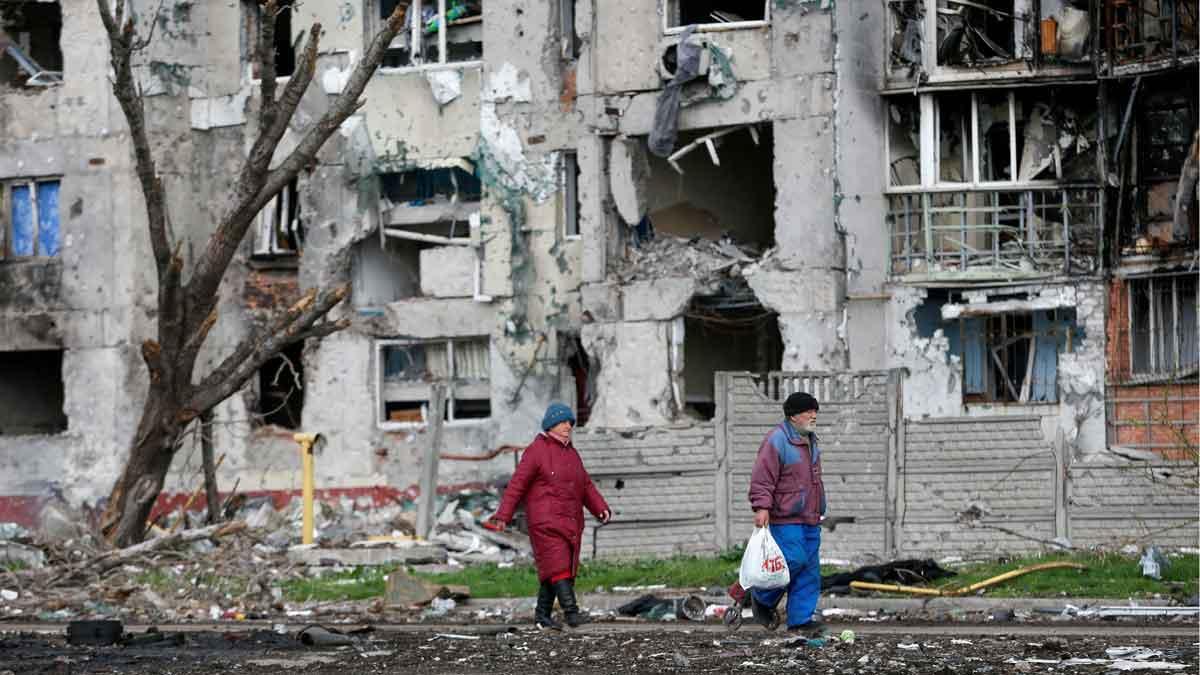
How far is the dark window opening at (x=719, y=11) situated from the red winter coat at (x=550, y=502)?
16.0m

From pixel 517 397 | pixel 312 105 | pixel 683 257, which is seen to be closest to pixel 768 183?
pixel 683 257

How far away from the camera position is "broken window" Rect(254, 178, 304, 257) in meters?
36.4

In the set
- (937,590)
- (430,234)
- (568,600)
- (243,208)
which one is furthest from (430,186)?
(568,600)

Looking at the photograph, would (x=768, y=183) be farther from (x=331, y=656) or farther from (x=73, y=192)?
(x=331, y=656)

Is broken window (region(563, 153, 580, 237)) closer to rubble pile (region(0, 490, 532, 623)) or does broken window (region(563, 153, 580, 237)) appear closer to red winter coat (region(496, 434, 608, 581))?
rubble pile (region(0, 490, 532, 623))

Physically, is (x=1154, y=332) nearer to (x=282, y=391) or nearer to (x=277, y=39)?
(x=282, y=391)

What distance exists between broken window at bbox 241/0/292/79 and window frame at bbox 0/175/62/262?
12.2ft

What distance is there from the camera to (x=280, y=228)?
36.7m

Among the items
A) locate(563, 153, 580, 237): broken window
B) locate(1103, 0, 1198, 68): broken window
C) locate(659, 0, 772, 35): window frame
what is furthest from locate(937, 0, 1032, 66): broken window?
locate(563, 153, 580, 237): broken window

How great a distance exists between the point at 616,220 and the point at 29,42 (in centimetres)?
1128

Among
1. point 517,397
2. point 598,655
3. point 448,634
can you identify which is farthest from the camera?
point 517,397

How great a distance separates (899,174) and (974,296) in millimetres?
2174

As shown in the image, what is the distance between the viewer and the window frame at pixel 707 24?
31906mm

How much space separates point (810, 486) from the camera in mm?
16344
